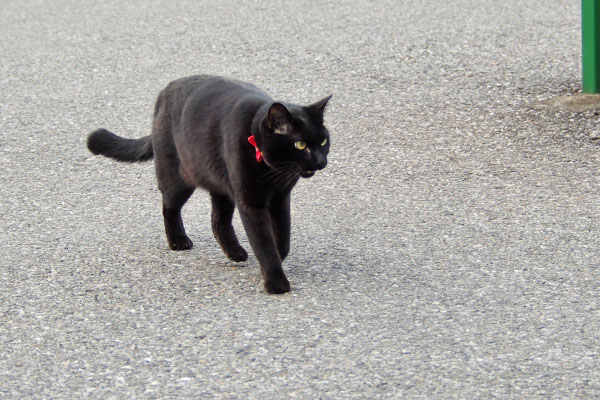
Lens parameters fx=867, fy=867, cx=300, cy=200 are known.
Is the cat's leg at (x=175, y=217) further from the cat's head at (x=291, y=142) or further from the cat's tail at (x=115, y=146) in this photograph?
the cat's head at (x=291, y=142)

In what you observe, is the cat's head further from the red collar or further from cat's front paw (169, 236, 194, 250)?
cat's front paw (169, 236, 194, 250)

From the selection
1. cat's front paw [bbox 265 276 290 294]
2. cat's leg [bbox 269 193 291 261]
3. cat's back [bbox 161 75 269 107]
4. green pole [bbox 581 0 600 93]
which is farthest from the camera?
green pole [bbox 581 0 600 93]

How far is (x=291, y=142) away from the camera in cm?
396

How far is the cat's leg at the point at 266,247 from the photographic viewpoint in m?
4.12

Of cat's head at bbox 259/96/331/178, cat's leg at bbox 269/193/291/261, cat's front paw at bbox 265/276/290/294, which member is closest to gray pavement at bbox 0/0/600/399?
cat's front paw at bbox 265/276/290/294

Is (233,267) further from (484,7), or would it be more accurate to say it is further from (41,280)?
(484,7)

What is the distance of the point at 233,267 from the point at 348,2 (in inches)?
265

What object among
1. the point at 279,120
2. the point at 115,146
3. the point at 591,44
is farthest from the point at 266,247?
the point at 591,44

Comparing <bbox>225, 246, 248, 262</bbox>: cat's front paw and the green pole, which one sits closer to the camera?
<bbox>225, 246, 248, 262</bbox>: cat's front paw

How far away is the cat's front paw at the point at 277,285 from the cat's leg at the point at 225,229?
0.51m

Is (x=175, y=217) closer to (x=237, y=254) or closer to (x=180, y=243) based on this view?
(x=180, y=243)

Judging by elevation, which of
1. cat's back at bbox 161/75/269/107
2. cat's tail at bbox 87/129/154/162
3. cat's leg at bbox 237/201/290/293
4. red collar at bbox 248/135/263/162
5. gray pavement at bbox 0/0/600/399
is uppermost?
cat's back at bbox 161/75/269/107

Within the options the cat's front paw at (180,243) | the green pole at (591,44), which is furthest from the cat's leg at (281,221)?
the green pole at (591,44)

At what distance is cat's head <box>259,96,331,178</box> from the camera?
12.9 ft
